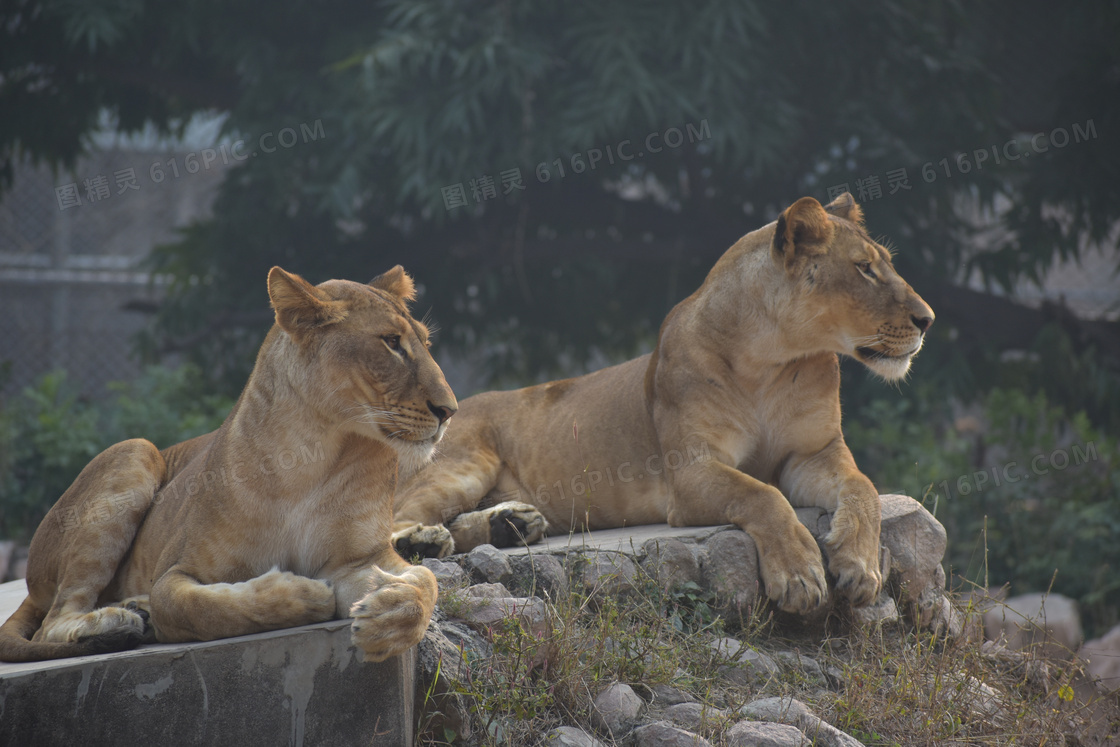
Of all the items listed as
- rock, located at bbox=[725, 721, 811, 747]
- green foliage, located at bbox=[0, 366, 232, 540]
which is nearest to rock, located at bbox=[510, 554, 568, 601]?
rock, located at bbox=[725, 721, 811, 747]

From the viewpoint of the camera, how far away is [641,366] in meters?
4.36

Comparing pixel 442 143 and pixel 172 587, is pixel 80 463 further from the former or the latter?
pixel 172 587

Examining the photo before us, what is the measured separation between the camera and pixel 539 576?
131 inches

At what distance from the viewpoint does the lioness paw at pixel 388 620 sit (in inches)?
87.8

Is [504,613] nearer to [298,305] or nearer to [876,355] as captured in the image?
[298,305]

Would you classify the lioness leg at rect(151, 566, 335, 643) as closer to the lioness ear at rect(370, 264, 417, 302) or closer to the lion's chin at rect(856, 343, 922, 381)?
the lioness ear at rect(370, 264, 417, 302)

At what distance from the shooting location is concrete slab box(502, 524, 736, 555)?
3.41m

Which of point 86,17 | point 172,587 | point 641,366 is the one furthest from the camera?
point 86,17

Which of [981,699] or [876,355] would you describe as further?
[876,355]

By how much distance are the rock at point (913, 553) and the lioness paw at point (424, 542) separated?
1.58 meters

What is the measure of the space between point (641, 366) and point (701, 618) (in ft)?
4.60

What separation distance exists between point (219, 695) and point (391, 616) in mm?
495

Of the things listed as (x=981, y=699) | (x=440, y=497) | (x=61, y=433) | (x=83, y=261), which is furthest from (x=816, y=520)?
(x=83, y=261)

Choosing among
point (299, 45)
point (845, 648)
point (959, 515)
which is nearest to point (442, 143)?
point (299, 45)
